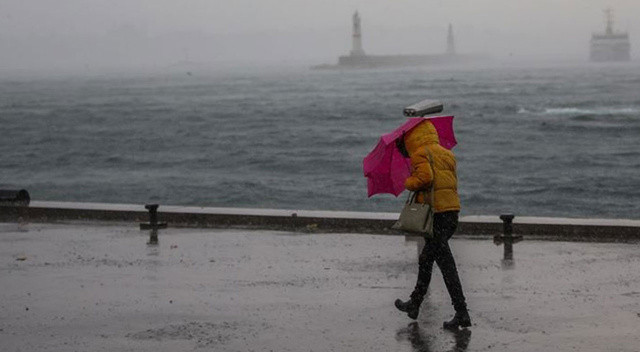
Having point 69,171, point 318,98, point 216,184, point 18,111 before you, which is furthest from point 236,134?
point 318,98

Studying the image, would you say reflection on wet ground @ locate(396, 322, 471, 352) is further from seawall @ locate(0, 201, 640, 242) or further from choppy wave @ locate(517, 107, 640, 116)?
choppy wave @ locate(517, 107, 640, 116)

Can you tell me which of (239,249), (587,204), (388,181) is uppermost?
(388,181)

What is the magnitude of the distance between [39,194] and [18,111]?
62.0 m

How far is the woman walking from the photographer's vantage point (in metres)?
7.75

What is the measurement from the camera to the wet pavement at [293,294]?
7.69 meters

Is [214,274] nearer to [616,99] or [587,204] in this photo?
[587,204]

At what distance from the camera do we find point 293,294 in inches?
368

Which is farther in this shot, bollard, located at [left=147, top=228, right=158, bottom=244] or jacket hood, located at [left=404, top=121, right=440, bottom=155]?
bollard, located at [left=147, top=228, right=158, bottom=244]

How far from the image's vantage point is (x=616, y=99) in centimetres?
9638

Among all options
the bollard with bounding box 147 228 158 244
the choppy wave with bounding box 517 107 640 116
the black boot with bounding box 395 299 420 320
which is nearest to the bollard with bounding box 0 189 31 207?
the bollard with bounding box 147 228 158 244

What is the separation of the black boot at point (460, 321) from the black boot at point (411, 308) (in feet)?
1.05

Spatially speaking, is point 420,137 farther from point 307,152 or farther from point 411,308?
point 307,152

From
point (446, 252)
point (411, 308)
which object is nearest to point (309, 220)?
point (411, 308)

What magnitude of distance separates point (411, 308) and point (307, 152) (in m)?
48.0
